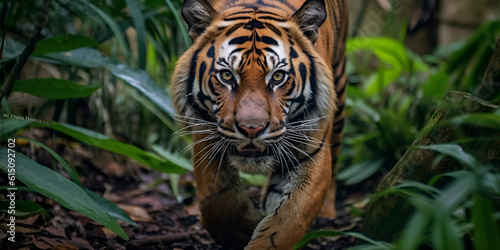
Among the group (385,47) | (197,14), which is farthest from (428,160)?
(385,47)

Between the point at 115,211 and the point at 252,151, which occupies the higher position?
the point at 252,151

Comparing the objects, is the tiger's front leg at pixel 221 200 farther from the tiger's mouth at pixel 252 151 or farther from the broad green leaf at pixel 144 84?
the broad green leaf at pixel 144 84

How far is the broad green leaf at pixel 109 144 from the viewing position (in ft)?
8.31

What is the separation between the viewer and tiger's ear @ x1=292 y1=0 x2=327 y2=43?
2240mm

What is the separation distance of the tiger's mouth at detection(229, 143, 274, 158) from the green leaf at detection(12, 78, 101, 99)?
0.89 metres

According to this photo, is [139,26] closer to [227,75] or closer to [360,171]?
[227,75]

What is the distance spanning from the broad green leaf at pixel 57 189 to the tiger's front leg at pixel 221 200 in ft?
1.59

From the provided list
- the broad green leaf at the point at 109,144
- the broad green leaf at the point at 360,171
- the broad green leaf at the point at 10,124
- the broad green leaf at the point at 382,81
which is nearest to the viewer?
the broad green leaf at the point at 10,124

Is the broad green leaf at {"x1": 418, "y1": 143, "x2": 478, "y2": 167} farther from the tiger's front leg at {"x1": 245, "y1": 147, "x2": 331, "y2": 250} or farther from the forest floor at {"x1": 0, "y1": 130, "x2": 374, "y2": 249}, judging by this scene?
the forest floor at {"x1": 0, "y1": 130, "x2": 374, "y2": 249}

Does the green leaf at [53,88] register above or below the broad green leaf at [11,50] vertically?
below

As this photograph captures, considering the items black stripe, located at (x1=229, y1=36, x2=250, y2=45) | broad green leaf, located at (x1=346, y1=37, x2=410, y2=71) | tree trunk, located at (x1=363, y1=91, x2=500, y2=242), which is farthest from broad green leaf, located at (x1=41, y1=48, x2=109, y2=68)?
broad green leaf, located at (x1=346, y1=37, x2=410, y2=71)

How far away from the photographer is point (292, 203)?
2.21 meters

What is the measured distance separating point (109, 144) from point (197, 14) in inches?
33.8

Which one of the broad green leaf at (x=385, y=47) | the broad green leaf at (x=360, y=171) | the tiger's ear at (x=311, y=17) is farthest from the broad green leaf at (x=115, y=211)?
the broad green leaf at (x=385, y=47)
